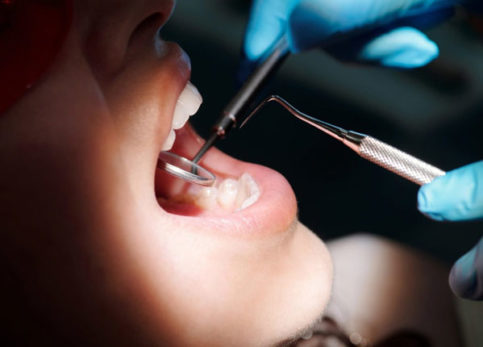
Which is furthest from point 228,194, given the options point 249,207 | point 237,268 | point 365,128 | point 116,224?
point 365,128

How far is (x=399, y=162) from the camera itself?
2.47ft

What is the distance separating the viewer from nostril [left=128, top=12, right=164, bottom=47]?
2.06ft

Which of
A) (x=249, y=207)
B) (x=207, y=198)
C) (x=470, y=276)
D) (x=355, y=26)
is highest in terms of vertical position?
(x=355, y=26)

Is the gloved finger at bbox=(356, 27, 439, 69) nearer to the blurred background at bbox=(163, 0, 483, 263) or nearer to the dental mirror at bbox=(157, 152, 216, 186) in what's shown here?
the dental mirror at bbox=(157, 152, 216, 186)

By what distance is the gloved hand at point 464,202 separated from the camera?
27.8 inches

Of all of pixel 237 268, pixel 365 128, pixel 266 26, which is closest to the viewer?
pixel 237 268

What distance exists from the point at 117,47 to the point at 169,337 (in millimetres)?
402

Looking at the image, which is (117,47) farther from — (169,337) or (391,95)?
(391,95)

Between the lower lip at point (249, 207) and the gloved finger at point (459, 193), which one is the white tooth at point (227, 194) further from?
the gloved finger at point (459, 193)

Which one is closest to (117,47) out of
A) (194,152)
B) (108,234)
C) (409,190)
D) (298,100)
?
(108,234)

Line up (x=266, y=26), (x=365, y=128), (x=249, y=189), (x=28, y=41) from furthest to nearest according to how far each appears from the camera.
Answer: (x=365, y=128) → (x=266, y=26) → (x=249, y=189) → (x=28, y=41)

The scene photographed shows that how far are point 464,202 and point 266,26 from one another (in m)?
0.57

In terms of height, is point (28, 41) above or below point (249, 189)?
above

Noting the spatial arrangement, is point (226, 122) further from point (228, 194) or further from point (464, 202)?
point (464, 202)
